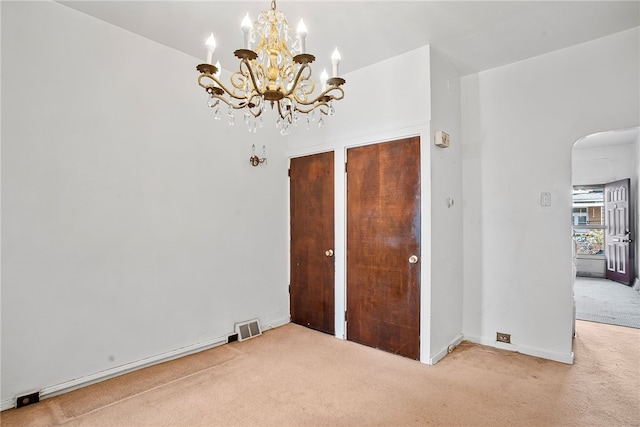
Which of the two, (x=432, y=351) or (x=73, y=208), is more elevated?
(x=73, y=208)

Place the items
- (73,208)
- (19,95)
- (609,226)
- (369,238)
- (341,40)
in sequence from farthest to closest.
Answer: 1. (609,226)
2. (369,238)
3. (341,40)
4. (73,208)
5. (19,95)

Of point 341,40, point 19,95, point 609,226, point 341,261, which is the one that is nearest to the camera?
point 19,95

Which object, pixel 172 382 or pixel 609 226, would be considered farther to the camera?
pixel 609 226

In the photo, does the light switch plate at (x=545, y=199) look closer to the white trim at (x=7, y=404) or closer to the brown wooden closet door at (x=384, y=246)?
the brown wooden closet door at (x=384, y=246)

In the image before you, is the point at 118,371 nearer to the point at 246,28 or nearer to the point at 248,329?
the point at 248,329

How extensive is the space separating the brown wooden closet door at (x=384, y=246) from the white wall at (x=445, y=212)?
161mm

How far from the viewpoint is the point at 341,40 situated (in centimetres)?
282

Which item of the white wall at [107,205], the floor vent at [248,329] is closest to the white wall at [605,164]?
the floor vent at [248,329]

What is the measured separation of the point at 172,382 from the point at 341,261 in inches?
71.1

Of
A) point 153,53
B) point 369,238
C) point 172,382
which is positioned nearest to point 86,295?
point 172,382

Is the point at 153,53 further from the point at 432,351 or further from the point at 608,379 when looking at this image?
the point at 608,379

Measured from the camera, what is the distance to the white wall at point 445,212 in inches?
115

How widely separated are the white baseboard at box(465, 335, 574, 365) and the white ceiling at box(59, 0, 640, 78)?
269 centimetres

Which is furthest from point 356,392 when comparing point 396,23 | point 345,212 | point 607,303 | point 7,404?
point 607,303
